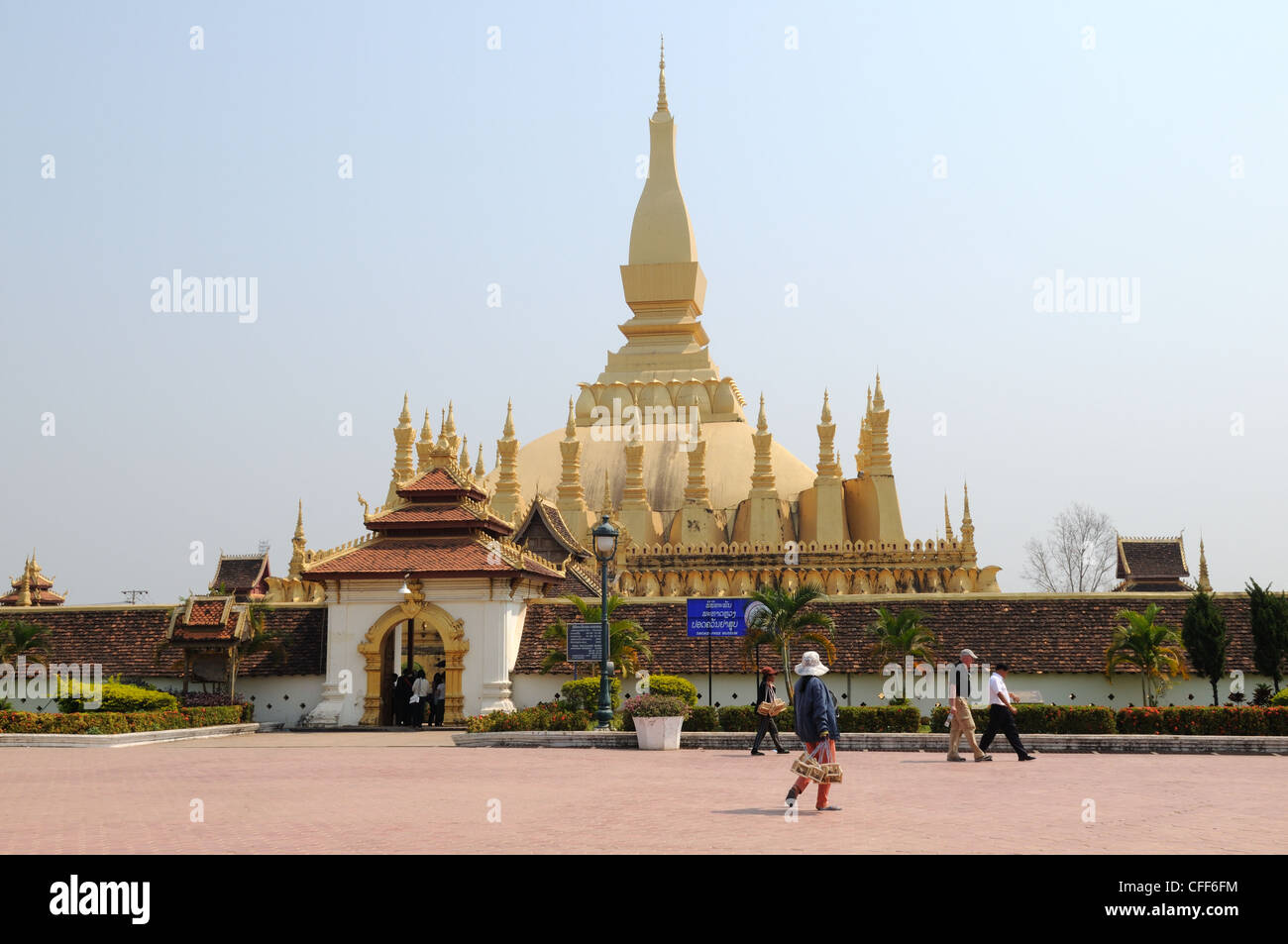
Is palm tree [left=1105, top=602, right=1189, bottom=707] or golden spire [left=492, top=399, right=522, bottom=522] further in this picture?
golden spire [left=492, top=399, right=522, bottom=522]

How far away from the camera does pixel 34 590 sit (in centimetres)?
5756

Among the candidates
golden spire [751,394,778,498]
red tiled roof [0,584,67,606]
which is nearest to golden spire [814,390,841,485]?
golden spire [751,394,778,498]

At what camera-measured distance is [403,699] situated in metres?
28.7

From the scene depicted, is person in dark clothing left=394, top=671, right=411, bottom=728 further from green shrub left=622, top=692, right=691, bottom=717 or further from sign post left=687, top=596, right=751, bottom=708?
green shrub left=622, top=692, right=691, bottom=717

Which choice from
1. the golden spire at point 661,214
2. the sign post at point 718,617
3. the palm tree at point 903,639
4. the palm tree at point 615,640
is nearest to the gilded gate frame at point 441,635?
the palm tree at point 615,640

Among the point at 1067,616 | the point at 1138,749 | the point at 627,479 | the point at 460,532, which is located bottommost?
the point at 1138,749

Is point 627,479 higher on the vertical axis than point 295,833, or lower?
higher

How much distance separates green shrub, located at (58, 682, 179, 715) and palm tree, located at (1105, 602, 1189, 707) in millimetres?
18796

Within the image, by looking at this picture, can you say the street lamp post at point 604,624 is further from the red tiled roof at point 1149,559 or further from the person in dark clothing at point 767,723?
the red tiled roof at point 1149,559

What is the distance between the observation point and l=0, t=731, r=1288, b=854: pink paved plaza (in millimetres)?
10531

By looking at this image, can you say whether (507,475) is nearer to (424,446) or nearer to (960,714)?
(424,446)

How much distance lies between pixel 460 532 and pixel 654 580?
13052 mm

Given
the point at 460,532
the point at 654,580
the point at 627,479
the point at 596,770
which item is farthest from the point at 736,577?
the point at 596,770
